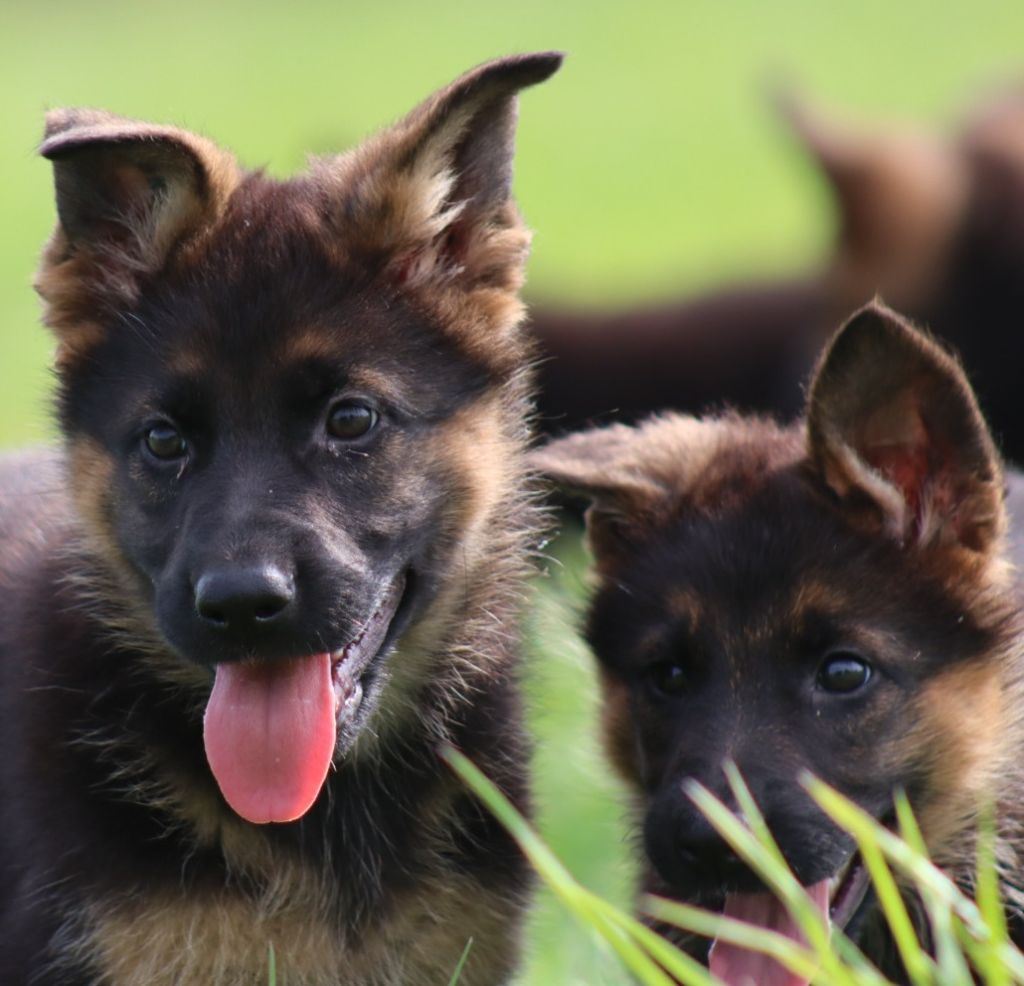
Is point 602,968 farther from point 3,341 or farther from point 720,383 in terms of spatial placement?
point 3,341

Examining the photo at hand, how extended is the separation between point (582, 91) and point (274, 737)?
2074 centimetres

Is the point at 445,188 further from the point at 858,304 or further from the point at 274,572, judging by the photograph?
the point at 858,304

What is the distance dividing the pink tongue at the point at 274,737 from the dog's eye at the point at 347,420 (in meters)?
0.47

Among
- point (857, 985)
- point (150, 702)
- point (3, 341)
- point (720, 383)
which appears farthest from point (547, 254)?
point (857, 985)

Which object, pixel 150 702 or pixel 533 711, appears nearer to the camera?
pixel 150 702

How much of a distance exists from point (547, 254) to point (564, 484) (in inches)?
480

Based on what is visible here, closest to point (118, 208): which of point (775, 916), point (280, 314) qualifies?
point (280, 314)

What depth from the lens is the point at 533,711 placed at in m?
5.14

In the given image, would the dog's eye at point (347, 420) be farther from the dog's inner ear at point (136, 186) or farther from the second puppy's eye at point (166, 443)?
the dog's inner ear at point (136, 186)

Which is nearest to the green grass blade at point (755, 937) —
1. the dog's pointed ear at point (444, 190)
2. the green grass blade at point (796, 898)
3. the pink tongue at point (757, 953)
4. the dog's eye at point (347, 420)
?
the green grass blade at point (796, 898)

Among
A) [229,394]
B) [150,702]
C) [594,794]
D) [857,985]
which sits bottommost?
[594,794]

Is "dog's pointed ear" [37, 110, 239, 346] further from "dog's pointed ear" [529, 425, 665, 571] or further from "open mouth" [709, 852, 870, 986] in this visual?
"open mouth" [709, 852, 870, 986]

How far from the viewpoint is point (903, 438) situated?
4984 mm

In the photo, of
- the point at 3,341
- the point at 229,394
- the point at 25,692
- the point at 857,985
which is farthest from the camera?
the point at 3,341
